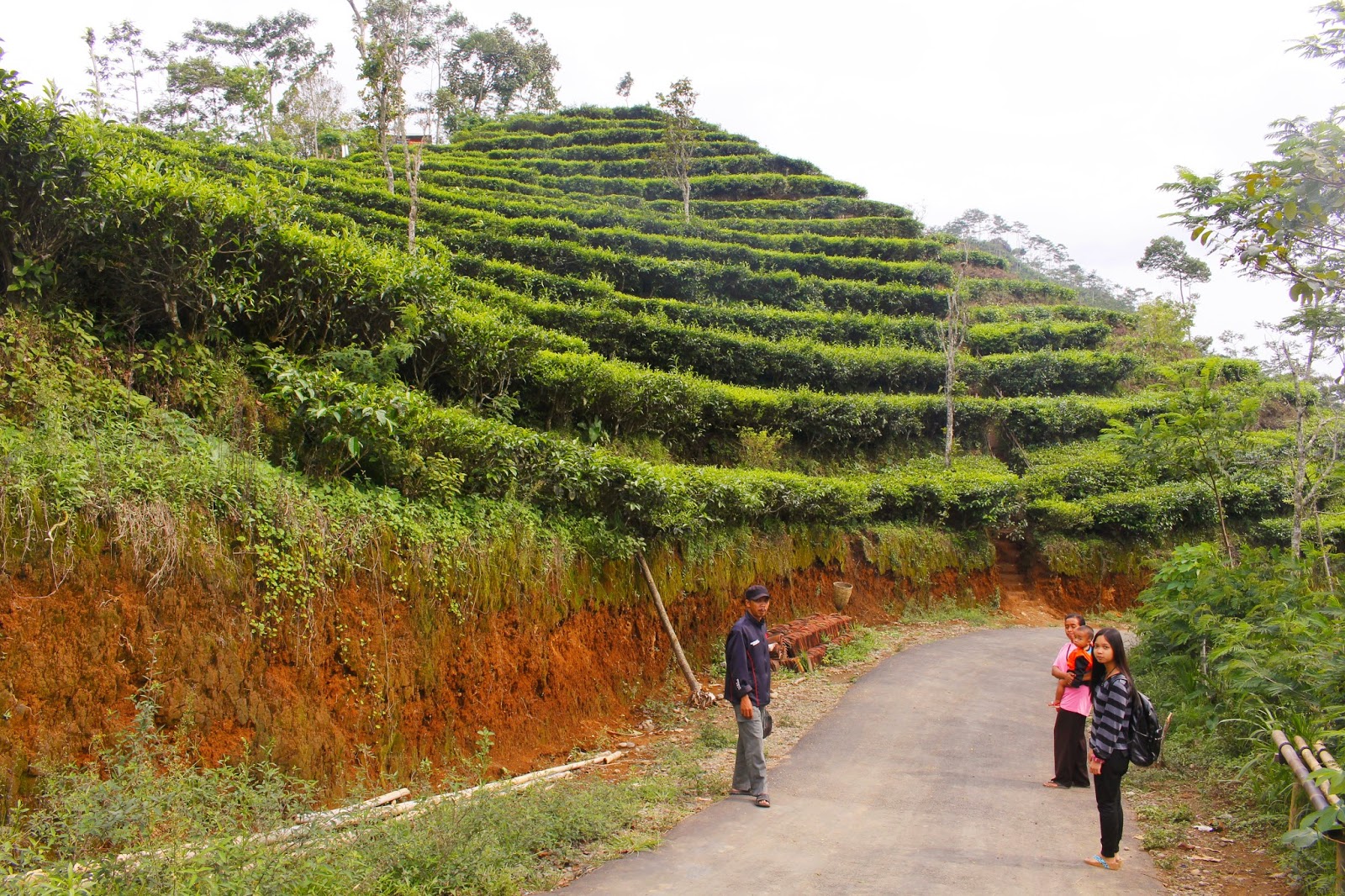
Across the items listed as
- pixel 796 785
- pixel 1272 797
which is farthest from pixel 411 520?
pixel 1272 797

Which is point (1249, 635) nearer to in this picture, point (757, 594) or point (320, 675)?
point (757, 594)

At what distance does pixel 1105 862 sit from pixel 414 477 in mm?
7043

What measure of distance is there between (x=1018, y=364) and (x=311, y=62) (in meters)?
40.7

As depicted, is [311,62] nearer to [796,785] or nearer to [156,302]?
[156,302]

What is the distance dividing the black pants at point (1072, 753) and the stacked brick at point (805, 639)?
4.42 metres

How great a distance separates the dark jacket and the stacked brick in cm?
419

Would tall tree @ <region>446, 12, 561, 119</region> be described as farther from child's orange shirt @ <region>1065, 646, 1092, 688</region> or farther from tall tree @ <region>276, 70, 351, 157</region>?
child's orange shirt @ <region>1065, 646, 1092, 688</region>

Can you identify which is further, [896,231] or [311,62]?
[311,62]

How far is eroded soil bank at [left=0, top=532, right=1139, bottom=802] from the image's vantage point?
18.1 ft

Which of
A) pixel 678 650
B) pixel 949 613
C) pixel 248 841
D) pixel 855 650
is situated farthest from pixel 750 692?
pixel 949 613

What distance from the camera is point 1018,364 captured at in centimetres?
2628

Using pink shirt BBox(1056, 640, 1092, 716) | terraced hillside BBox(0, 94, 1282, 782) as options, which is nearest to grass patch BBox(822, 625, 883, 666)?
terraced hillside BBox(0, 94, 1282, 782)

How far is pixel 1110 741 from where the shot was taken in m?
5.73

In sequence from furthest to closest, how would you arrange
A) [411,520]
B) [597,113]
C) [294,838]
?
[597,113], [411,520], [294,838]
